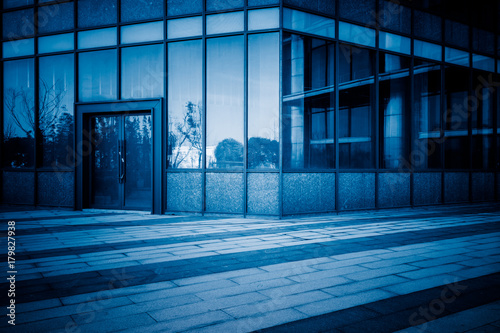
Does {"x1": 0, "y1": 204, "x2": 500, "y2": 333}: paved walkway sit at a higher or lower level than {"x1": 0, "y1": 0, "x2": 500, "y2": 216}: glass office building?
lower

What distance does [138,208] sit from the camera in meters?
9.56

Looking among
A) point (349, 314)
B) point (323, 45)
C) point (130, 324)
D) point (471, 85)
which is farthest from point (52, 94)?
point (471, 85)

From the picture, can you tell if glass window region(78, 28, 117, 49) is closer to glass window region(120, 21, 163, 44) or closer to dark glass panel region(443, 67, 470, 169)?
glass window region(120, 21, 163, 44)

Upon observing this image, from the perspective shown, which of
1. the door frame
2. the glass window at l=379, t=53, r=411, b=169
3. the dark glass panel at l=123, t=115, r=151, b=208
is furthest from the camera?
the glass window at l=379, t=53, r=411, b=169

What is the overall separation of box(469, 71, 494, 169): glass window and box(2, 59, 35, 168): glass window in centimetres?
1346

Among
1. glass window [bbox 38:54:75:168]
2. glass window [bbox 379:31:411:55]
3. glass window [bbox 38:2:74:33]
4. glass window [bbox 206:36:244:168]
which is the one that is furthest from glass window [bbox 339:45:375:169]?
glass window [bbox 38:2:74:33]

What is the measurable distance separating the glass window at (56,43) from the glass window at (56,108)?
21cm

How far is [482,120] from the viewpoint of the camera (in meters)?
12.4

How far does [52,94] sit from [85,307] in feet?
29.0

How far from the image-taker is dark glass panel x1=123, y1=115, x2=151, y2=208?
31.2 feet

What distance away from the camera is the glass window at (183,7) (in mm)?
9023

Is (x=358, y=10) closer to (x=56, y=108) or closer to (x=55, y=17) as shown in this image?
(x=55, y=17)

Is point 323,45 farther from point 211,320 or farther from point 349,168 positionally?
point 211,320

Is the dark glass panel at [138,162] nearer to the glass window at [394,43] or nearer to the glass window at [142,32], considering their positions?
the glass window at [142,32]
